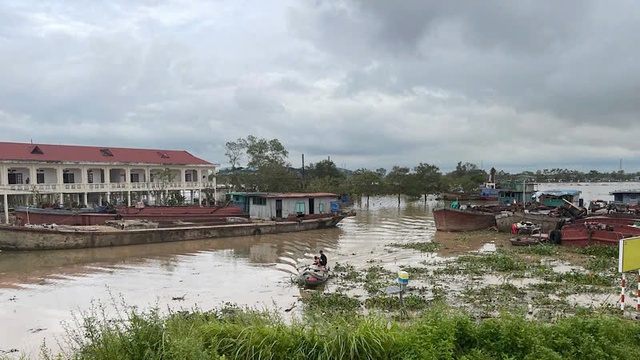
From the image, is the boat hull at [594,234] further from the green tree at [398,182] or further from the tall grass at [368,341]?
the green tree at [398,182]

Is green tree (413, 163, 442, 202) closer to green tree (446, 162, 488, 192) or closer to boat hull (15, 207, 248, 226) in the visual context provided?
green tree (446, 162, 488, 192)

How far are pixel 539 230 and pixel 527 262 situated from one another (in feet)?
26.8

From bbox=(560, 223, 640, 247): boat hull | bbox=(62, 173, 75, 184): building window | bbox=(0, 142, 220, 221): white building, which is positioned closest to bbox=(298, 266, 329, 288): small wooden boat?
bbox=(560, 223, 640, 247): boat hull

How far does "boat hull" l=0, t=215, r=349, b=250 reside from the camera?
72.6ft

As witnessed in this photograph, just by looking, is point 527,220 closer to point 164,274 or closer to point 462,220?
point 462,220

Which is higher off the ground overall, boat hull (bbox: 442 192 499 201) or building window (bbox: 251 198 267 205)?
building window (bbox: 251 198 267 205)

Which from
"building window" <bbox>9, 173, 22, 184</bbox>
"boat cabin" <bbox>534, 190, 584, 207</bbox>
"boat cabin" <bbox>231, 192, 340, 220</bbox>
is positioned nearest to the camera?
"boat cabin" <bbox>231, 192, 340, 220</bbox>

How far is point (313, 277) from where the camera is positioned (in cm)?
1396

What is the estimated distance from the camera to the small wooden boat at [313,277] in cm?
1396

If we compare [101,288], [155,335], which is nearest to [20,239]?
[101,288]

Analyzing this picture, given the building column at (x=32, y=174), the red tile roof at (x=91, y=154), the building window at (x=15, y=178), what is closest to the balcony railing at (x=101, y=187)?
the building column at (x=32, y=174)

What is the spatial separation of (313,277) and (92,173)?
31.7 metres

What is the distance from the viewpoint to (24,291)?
48.3 feet

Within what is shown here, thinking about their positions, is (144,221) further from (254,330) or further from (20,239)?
(254,330)
